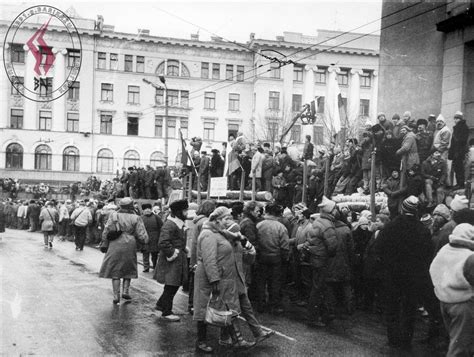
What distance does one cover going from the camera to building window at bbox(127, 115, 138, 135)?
5847cm

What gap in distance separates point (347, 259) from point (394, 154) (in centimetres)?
430

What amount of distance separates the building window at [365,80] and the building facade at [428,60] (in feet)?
126

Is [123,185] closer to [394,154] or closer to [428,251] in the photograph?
[394,154]

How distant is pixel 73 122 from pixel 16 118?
17.3 feet

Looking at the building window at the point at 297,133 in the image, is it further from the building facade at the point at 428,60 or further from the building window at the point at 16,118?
the building facade at the point at 428,60

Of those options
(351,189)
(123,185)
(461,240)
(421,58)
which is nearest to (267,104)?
(123,185)

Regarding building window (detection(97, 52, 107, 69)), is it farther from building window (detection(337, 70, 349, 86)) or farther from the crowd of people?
the crowd of people

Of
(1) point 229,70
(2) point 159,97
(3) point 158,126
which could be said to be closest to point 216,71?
(1) point 229,70

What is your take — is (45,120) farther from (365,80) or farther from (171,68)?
(365,80)

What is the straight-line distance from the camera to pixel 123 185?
2762cm

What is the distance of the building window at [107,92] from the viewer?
188 feet

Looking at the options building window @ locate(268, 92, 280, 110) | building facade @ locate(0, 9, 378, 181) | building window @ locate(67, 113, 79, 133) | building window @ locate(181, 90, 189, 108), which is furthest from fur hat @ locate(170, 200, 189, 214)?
building window @ locate(181, 90, 189, 108)

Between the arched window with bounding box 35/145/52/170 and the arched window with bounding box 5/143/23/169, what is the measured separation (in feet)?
4.71

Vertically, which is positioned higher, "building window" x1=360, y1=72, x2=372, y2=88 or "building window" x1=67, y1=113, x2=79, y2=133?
"building window" x1=360, y1=72, x2=372, y2=88
